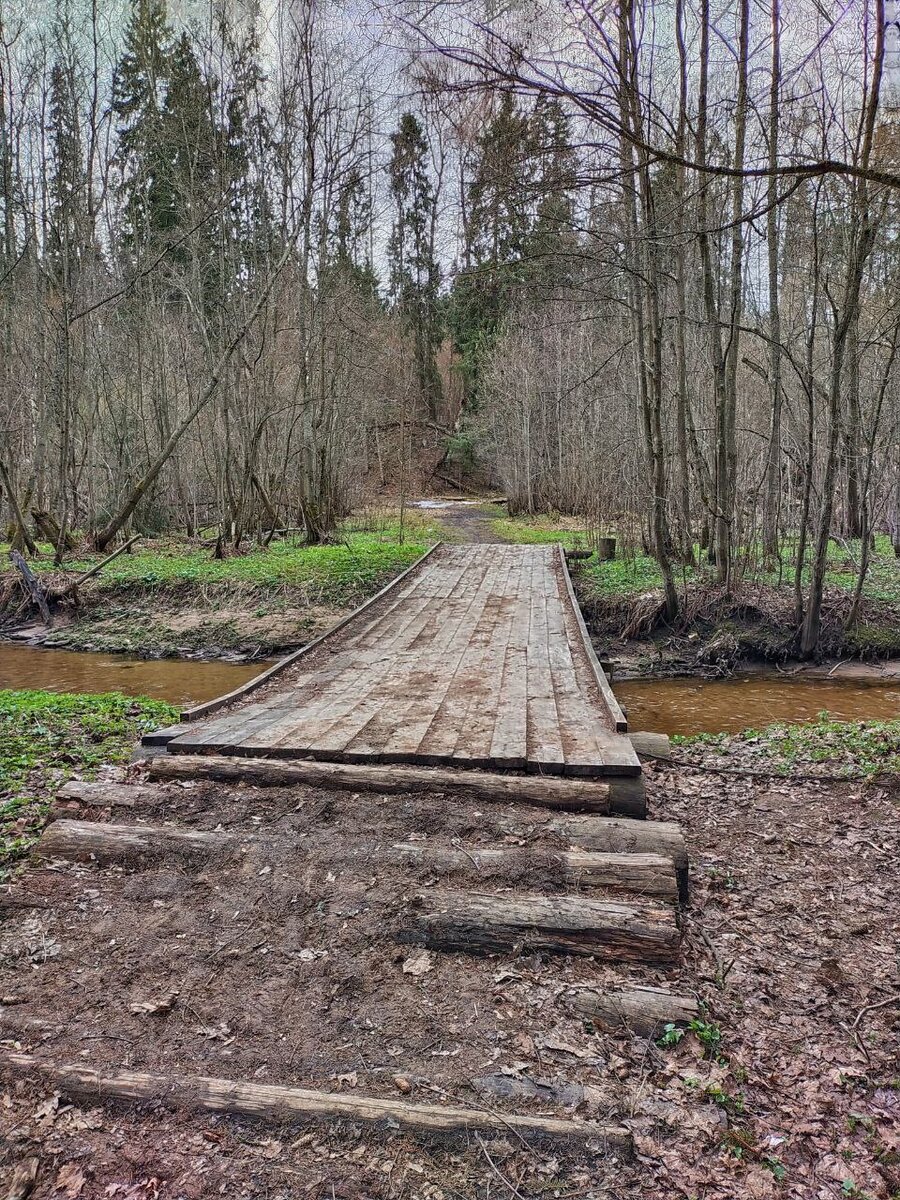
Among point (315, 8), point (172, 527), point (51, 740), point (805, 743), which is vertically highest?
point (315, 8)

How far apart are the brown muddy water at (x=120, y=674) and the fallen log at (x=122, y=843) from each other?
4.51 meters

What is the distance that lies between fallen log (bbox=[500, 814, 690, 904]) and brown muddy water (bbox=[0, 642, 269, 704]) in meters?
5.32

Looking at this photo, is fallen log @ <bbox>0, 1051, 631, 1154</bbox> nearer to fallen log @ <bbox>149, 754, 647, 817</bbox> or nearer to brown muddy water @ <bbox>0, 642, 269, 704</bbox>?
fallen log @ <bbox>149, 754, 647, 817</bbox>

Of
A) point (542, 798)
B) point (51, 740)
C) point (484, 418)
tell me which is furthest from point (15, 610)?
point (484, 418)

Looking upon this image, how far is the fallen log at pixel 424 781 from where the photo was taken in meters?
3.66

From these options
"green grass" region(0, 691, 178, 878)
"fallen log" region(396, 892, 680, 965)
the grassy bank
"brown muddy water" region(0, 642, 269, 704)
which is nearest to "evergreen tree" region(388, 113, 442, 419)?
the grassy bank

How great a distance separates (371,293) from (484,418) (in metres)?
9.65

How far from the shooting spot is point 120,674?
29.8 feet

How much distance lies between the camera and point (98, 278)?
1648 cm

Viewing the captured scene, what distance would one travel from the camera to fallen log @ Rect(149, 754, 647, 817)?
366cm

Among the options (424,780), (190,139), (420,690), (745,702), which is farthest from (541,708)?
(190,139)

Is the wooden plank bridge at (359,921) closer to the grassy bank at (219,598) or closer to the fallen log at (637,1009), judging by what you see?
the fallen log at (637,1009)

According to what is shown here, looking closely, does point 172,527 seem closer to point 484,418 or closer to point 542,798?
point 484,418

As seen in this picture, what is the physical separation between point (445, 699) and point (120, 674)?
569 cm
